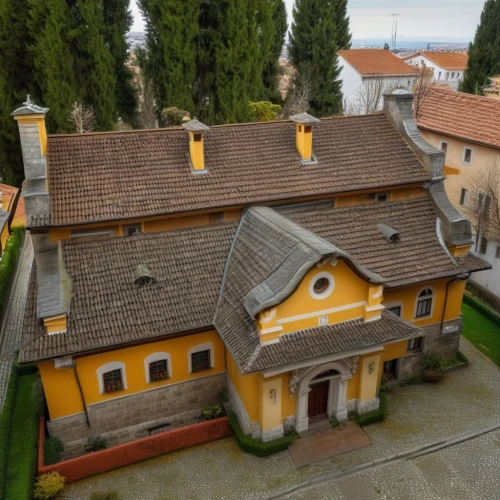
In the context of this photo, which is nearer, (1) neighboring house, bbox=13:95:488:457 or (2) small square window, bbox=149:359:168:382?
(1) neighboring house, bbox=13:95:488:457

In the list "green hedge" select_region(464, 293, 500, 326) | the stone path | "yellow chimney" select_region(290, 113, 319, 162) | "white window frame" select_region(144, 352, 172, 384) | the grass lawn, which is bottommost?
the grass lawn

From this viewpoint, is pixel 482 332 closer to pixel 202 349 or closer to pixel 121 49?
pixel 202 349

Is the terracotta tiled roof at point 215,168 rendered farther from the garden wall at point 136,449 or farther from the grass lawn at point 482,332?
the grass lawn at point 482,332

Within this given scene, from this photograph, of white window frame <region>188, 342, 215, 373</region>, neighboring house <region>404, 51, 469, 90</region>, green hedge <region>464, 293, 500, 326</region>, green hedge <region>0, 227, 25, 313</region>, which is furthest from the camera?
neighboring house <region>404, 51, 469, 90</region>

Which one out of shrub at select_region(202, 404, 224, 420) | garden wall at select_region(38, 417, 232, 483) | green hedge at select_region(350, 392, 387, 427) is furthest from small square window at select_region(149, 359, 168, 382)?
green hedge at select_region(350, 392, 387, 427)

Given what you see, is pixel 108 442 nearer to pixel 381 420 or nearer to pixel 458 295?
pixel 381 420

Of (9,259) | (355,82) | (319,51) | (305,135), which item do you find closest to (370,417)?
(305,135)

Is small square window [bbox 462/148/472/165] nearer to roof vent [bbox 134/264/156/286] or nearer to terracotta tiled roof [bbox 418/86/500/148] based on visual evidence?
terracotta tiled roof [bbox 418/86/500/148]

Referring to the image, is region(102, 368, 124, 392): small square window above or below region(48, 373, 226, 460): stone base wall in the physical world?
above
